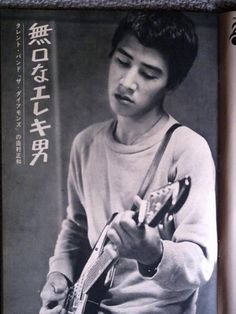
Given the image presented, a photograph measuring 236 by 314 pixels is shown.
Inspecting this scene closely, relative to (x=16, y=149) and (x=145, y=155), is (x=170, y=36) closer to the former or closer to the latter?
(x=145, y=155)

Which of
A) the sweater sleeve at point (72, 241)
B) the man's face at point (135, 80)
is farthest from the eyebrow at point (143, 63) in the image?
the sweater sleeve at point (72, 241)

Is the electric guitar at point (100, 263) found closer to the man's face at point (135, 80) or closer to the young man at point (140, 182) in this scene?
the young man at point (140, 182)

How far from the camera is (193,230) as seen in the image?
2.41 ft

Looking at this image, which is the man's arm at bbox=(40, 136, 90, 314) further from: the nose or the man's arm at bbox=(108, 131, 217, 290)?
the nose

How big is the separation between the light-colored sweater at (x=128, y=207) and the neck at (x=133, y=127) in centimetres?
1

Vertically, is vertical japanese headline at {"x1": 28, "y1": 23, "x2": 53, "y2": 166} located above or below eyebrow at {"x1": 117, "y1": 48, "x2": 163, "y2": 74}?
below

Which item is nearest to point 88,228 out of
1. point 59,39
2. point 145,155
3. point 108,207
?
point 108,207

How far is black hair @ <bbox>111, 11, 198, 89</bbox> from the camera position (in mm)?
744

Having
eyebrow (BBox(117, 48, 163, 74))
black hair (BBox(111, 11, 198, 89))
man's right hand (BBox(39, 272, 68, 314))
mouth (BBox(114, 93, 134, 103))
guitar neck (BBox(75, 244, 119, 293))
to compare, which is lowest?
man's right hand (BBox(39, 272, 68, 314))

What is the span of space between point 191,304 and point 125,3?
0.54 metres

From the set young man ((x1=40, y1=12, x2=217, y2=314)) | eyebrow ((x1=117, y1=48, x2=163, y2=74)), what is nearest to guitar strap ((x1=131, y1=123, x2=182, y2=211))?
young man ((x1=40, y1=12, x2=217, y2=314))

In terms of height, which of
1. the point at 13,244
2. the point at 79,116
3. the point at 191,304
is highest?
the point at 79,116

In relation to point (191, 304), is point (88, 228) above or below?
above

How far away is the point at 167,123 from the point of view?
747mm
